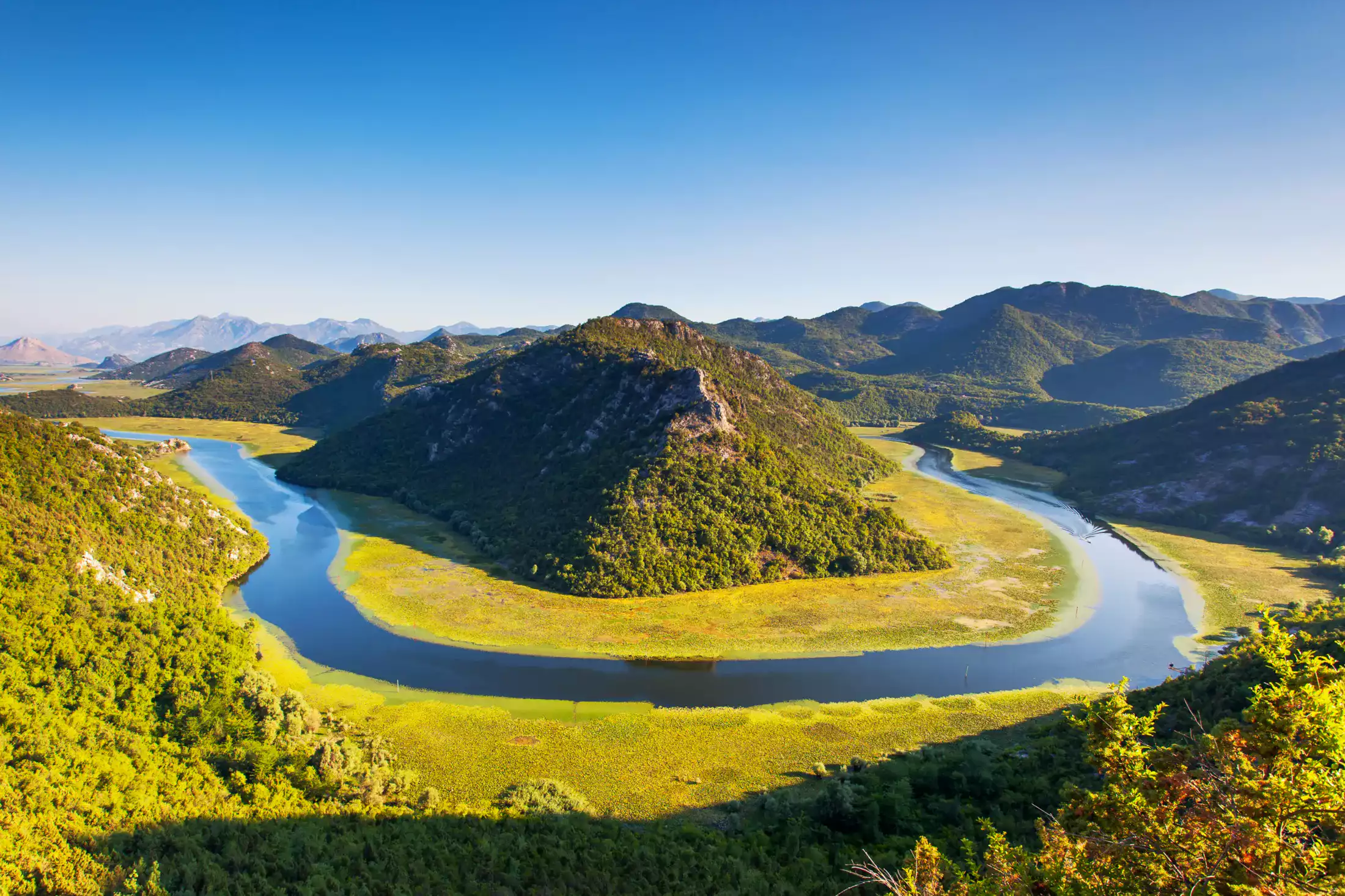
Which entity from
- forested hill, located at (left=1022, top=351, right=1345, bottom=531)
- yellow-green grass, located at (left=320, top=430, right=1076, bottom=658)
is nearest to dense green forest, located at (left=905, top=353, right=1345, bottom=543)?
forested hill, located at (left=1022, top=351, right=1345, bottom=531)

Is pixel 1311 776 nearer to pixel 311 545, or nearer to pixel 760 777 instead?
pixel 760 777

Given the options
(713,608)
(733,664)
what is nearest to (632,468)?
(713,608)

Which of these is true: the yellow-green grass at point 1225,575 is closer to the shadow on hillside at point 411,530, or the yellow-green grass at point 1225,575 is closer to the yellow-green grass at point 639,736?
the yellow-green grass at point 639,736

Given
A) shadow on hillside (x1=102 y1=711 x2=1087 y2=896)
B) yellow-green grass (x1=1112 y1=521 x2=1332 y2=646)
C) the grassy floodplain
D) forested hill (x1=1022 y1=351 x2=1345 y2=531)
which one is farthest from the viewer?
forested hill (x1=1022 y1=351 x2=1345 y2=531)

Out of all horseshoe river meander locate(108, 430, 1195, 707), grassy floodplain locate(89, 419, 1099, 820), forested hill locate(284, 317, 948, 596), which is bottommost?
grassy floodplain locate(89, 419, 1099, 820)

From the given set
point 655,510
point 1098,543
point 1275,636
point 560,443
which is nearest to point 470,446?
point 560,443

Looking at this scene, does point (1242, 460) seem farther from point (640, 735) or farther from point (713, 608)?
point (640, 735)

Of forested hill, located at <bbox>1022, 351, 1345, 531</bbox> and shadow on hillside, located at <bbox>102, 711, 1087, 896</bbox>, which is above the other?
forested hill, located at <bbox>1022, 351, 1345, 531</bbox>

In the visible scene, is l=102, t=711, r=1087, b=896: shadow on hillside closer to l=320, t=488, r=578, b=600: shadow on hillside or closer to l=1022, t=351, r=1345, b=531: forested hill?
l=320, t=488, r=578, b=600: shadow on hillside
